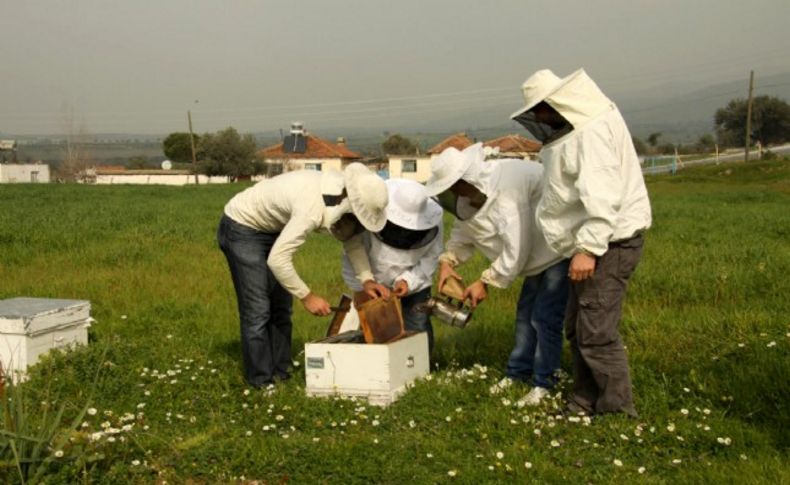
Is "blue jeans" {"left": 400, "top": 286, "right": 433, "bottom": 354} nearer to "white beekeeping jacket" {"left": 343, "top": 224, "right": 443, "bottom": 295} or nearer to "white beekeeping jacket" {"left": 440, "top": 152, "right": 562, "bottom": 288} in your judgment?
"white beekeeping jacket" {"left": 343, "top": 224, "right": 443, "bottom": 295}

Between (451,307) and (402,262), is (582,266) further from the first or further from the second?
(402,262)

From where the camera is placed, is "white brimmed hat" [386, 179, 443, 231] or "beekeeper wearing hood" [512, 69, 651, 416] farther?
"white brimmed hat" [386, 179, 443, 231]

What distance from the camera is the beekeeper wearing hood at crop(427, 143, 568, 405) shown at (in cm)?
571

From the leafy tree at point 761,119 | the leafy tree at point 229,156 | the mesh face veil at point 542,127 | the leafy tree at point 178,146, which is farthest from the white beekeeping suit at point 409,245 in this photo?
the leafy tree at point 178,146

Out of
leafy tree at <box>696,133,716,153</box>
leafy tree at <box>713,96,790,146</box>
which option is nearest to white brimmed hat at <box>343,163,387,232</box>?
leafy tree at <box>713,96,790,146</box>

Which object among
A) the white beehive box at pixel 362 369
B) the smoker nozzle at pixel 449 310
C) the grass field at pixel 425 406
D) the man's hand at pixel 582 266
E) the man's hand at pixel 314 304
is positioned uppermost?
the man's hand at pixel 582 266

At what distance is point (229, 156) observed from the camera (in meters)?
79.0

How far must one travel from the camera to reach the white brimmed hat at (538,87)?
502 cm

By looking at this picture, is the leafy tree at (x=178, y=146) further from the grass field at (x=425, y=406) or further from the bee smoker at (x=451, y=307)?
the bee smoker at (x=451, y=307)

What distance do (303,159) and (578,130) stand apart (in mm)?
83458

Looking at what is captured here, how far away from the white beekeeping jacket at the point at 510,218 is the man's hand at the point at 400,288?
0.72 metres

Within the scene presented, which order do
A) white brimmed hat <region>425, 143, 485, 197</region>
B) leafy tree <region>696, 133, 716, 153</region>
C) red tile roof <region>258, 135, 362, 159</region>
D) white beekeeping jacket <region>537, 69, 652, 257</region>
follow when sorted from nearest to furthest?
white beekeeping jacket <region>537, 69, 652, 257</region> < white brimmed hat <region>425, 143, 485, 197</region> < red tile roof <region>258, 135, 362, 159</region> < leafy tree <region>696, 133, 716, 153</region>

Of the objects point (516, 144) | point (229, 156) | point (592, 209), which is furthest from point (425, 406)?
point (229, 156)

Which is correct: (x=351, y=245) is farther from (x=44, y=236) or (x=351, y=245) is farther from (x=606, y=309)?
(x=44, y=236)
